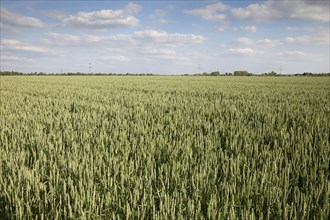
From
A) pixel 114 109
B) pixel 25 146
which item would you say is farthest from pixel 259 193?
pixel 114 109

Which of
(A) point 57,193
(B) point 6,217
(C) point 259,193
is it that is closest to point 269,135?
(C) point 259,193

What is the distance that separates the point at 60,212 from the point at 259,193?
1.64 m

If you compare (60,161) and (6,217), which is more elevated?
(60,161)

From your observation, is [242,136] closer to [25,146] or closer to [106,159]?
[106,159]

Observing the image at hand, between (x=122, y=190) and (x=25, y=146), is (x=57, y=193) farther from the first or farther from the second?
(x=25, y=146)

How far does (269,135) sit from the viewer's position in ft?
16.2

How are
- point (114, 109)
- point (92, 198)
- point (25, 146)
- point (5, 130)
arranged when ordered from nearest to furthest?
point (92, 198)
point (25, 146)
point (5, 130)
point (114, 109)

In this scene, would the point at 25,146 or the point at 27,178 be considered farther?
the point at 25,146

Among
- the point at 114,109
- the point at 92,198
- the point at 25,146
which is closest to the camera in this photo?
the point at 92,198

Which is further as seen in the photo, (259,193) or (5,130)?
(5,130)

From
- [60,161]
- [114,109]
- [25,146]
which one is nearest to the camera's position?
[60,161]

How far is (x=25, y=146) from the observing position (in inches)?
167

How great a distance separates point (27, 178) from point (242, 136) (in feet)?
11.0

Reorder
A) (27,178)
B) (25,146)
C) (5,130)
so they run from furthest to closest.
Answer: (5,130)
(25,146)
(27,178)
